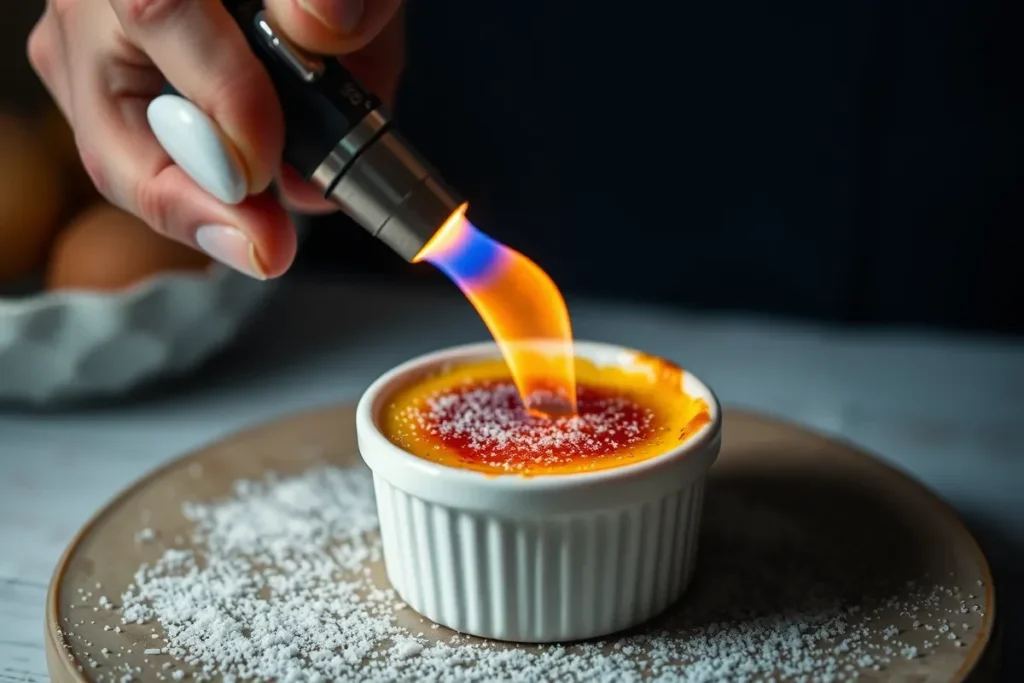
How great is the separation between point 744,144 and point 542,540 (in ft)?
2.43

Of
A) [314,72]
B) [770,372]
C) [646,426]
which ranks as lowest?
[770,372]

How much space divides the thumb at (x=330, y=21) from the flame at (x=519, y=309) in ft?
0.41

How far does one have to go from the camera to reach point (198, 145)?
0.65m

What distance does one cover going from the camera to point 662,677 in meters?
0.62

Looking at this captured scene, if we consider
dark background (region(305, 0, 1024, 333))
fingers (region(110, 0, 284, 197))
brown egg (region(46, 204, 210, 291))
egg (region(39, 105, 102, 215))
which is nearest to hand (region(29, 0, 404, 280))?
fingers (region(110, 0, 284, 197))

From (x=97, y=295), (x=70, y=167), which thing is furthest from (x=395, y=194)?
(x=70, y=167)

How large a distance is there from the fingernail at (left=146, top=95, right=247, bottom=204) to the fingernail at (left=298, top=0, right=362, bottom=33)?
0.09 m

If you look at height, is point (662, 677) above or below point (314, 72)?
below

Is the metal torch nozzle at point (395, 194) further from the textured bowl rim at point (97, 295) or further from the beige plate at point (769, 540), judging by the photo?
the textured bowl rim at point (97, 295)

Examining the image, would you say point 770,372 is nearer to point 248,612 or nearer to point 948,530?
point 948,530

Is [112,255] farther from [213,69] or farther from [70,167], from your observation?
[213,69]

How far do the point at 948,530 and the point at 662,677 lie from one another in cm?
26

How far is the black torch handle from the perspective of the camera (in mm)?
646

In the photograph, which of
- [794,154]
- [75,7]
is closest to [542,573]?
[75,7]
